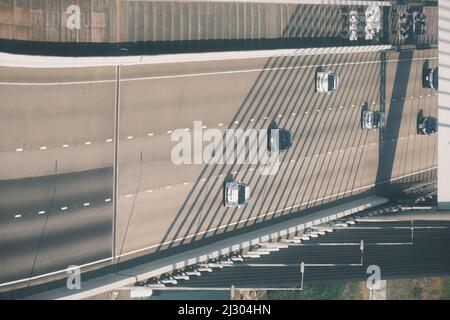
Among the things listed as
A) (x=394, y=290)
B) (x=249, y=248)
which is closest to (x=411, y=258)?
(x=249, y=248)

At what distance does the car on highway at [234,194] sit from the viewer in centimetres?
7506

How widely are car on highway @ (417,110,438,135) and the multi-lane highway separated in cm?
342

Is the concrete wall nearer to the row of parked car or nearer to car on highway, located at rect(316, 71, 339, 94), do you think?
car on highway, located at rect(316, 71, 339, 94)

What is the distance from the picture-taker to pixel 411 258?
8719cm

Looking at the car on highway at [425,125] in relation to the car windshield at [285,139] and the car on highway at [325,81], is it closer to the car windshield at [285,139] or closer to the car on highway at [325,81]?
the car on highway at [325,81]

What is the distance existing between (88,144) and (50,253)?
801 cm

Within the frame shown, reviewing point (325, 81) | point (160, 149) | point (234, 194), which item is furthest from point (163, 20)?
point (325, 81)

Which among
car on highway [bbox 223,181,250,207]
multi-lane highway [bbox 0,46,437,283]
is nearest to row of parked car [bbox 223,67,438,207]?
car on highway [bbox 223,181,250,207]

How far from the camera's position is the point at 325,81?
82.1 m

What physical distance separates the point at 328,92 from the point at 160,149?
1920 cm

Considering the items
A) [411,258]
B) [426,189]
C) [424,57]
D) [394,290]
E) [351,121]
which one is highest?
[424,57]

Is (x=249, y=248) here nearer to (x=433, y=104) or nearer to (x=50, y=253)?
(x=50, y=253)

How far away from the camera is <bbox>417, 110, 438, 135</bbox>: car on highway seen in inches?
3669
